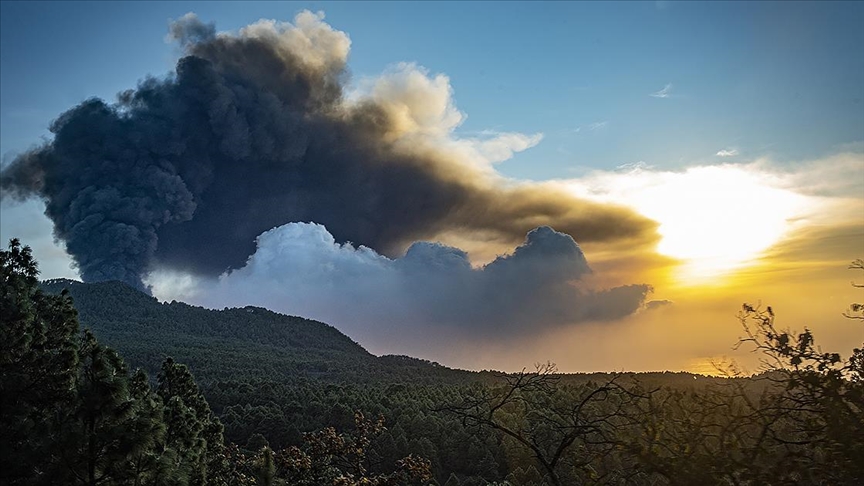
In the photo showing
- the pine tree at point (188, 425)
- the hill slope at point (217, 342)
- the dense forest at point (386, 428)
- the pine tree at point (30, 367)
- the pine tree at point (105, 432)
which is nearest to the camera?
the dense forest at point (386, 428)

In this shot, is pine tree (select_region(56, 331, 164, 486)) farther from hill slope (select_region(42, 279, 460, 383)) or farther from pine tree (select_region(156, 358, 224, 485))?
hill slope (select_region(42, 279, 460, 383))

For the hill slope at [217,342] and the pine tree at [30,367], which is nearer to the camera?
the pine tree at [30,367]

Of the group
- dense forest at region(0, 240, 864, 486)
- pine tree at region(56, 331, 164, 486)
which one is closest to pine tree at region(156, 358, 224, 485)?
dense forest at region(0, 240, 864, 486)

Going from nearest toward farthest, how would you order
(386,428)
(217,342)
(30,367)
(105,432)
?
1. (105,432)
2. (30,367)
3. (386,428)
4. (217,342)

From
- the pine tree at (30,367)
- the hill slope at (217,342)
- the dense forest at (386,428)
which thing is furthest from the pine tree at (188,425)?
the hill slope at (217,342)

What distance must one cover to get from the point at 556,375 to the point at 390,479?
778cm

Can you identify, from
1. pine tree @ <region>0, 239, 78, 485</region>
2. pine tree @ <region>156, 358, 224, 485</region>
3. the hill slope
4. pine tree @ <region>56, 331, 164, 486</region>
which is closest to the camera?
pine tree @ <region>56, 331, 164, 486</region>

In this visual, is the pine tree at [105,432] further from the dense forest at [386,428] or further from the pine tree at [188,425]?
the pine tree at [188,425]

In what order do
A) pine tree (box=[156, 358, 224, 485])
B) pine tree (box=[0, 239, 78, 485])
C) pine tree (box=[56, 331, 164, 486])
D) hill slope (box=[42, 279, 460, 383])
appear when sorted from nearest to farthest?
pine tree (box=[56, 331, 164, 486]) → pine tree (box=[0, 239, 78, 485]) → pine tree (box=[156, 358, 224, 485]) → hill slope (box=[42, 279, 460, 383])

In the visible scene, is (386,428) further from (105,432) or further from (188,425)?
(105,432)

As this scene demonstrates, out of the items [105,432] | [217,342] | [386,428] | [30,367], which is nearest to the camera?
[105,432]

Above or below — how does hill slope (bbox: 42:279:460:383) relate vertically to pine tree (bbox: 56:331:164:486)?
above

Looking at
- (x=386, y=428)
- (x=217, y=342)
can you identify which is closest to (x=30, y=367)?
(x=386, y=428)

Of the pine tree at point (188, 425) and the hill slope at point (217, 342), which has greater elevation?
the hill slope at point (217, 342)
